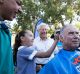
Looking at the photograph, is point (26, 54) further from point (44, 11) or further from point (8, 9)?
point (44, 11)

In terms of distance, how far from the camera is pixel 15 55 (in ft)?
15.6

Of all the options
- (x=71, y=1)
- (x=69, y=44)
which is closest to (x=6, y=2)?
(x=69, y=44)

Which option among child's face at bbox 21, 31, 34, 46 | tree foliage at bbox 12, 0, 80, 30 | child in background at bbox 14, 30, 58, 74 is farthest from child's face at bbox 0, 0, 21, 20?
tree foliage at bbox 12, 0, 80, 30

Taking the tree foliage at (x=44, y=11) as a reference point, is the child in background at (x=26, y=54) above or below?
below

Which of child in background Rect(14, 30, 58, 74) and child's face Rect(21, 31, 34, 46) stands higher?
child's face Rect(21, 31, 34, 46)

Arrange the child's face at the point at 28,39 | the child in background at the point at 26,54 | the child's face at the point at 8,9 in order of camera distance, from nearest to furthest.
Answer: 1. the child's face at the point at 8,9
2. the child in background at the point at 26,54
3. the child's face at the point at 28,39

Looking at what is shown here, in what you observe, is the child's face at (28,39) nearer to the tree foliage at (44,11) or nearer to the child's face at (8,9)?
the child's face at (8,9)

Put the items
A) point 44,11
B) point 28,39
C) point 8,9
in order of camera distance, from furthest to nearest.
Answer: point 44,11 < point 28,39 < point 8,9

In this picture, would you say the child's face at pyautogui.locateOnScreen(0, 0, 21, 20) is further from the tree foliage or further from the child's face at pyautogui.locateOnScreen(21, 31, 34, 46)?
the tree foliage

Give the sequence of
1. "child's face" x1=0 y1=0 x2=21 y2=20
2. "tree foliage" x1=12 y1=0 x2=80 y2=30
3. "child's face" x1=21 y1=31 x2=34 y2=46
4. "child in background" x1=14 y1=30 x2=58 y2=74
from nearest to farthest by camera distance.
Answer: "child's face" x1=0 y1=0 x2=21 y2=20, "child in background" x1=14 y1=30 x2=58 y2=74, "child's face" x1=21 y1=31 x2=34 y2=46, "tree foliage" x1=12 y1=0 x2=80 y2=30

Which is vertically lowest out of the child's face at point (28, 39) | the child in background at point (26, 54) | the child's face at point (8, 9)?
the child in background at point (26, 54)

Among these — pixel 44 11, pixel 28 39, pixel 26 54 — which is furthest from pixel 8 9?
pixel 44 11

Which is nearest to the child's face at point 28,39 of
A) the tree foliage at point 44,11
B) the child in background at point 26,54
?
the child in background at point 26,54

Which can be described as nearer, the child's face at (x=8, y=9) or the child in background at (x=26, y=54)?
the child's face at (x=8, y=9)
